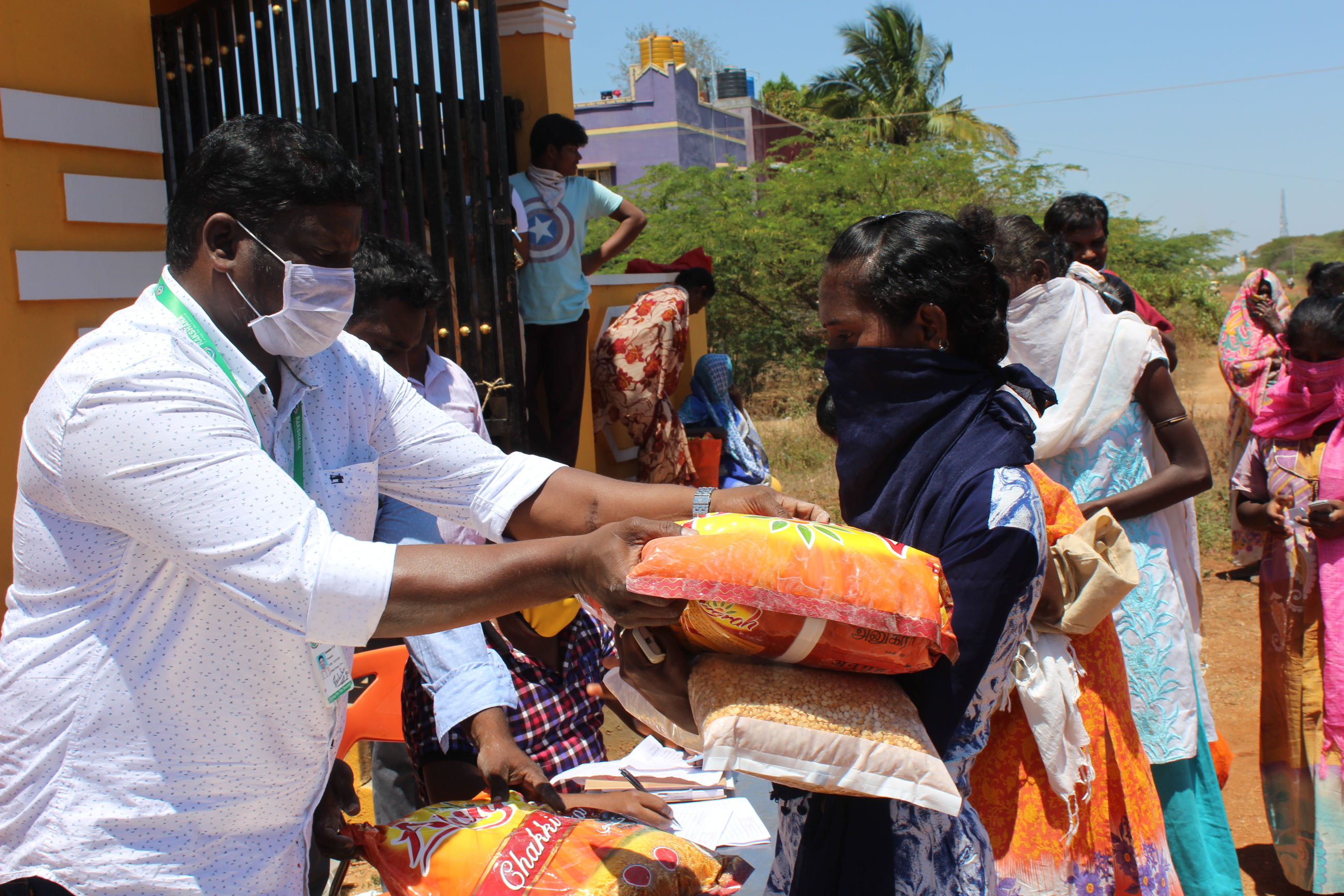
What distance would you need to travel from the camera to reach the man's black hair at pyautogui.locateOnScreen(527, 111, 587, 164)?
19.1 feet

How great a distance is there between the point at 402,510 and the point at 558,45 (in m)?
4.62

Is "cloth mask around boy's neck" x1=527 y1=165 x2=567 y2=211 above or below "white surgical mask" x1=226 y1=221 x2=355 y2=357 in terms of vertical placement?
above

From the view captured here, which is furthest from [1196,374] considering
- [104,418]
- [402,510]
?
[104,418]

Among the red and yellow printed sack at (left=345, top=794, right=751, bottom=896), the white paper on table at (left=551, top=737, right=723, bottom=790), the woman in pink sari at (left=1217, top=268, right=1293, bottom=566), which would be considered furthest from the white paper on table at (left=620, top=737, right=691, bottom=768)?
the woman in pink sari at (left=1217, top=268, right=1293, bottom=566)

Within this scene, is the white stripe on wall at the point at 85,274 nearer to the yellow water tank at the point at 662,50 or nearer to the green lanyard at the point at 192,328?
the green lanyard at the point at 192,328

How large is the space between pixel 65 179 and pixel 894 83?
3024 cm

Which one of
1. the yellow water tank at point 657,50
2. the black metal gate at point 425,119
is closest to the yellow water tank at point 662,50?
the yellow water tank at point 657,50

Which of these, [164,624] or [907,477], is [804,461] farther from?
[164,624]

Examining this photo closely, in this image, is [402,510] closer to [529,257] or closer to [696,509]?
[696,509]

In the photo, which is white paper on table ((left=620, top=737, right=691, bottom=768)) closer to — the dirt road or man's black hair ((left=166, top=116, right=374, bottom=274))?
man's black hair ((left=166, top=116, right=374, bottom=274))

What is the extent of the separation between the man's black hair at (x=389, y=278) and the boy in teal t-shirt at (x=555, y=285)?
2898mm

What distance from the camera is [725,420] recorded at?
307 inches

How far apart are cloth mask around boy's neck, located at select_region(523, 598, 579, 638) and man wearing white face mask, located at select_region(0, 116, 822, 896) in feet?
2.77

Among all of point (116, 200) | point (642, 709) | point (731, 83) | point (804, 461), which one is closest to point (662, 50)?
point (731, 83)
